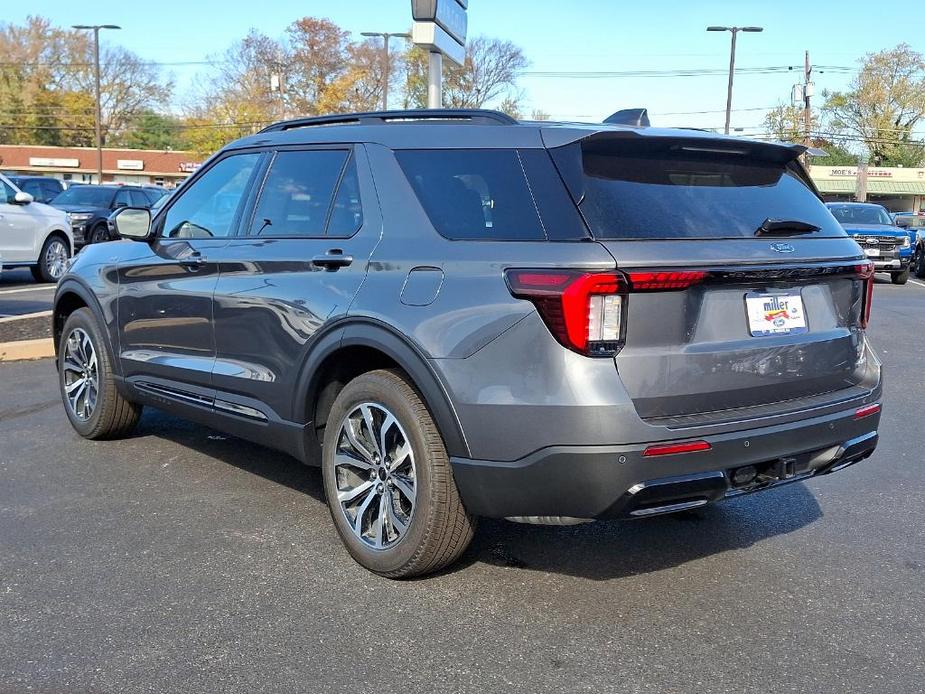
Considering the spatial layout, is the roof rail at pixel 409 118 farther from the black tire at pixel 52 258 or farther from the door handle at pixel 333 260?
Answer: the black tire at pixel 52 258

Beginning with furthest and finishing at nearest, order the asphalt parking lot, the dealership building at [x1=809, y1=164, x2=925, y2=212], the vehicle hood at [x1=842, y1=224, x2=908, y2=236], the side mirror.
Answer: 1. the dealership building at [x1=809, y1=164, x2=925, y2=212]
2. the vehicle hood at [x1=842, y1=224, x2=908, y2=236]
3. the side mirror
4. the asphalt parking lot

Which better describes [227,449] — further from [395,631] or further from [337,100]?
[337,100]

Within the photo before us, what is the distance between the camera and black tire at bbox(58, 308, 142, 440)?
5.66 m

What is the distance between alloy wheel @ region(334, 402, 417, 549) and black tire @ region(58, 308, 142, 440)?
233cm

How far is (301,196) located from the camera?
4359 mm

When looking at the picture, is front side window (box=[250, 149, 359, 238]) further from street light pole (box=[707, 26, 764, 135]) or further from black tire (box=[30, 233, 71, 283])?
street light pole (box=[707, 26, 764, 135])

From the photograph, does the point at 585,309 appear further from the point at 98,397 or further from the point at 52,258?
the point at 52,258

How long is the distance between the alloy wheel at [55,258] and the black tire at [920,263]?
64.0 ft

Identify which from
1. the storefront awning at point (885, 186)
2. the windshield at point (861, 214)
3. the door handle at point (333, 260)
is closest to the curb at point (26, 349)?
the door handle at point (333, 260)

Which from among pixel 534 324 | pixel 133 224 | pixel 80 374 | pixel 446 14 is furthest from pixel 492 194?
pixel 446 14

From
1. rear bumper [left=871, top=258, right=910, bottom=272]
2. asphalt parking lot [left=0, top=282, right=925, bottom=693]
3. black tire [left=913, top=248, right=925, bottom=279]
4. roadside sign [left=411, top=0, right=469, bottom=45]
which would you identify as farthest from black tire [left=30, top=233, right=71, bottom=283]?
black tire [left=913, top=248, right=925, bottom=279]

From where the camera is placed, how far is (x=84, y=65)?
78.3 metres

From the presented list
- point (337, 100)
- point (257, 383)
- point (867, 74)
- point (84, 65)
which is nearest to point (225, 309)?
point (257, 383)

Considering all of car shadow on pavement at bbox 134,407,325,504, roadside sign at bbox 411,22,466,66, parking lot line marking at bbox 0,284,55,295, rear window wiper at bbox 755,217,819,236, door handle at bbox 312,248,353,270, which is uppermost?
roadside sign at bbox 411,22,466,66
